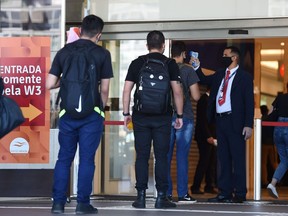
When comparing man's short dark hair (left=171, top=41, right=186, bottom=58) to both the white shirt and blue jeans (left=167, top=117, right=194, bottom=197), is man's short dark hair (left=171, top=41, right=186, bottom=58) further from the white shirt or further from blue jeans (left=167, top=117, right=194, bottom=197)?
blue jeans (left=167, top=117, right=194, bottom=197)

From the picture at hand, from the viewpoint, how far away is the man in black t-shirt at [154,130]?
8445 mm

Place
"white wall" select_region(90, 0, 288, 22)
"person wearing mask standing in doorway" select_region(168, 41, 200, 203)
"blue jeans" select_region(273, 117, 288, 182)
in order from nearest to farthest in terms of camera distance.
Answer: "person wearing mask standing in doorway" select_region(168, 41, 200, 203) → "white wall" select_region(90, 0, 288, 22) → "blue jeans" select_region(273, 117, 288, 182)

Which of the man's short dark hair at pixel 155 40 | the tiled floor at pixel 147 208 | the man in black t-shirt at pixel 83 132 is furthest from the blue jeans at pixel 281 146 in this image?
the man in black t-shirt at pixel 83 132

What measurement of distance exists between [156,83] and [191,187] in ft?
14.4

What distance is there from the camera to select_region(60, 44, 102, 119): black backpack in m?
7.50

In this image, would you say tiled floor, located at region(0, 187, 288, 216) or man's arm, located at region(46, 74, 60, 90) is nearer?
man's arm, located at region(46, 74, 60, 90)

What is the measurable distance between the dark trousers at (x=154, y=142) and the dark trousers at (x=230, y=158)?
1540 millimetres

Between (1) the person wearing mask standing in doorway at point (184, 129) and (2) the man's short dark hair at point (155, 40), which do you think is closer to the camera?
(2) the man's short dark hair at point (155, 40)

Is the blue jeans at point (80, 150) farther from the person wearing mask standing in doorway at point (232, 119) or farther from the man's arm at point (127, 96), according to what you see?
the person wearing mask standing in doorway at point (232, 119)

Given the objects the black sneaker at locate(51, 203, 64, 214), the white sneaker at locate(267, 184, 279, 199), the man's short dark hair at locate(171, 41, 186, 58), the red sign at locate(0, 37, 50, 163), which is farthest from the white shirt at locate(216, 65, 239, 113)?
the black sneaker at locate(51, 203, 64, 214)

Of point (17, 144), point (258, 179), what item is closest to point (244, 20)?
point (258, 179)

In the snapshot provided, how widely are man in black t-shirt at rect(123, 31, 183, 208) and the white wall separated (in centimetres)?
228

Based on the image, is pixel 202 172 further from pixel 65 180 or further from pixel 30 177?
pixel 65 180

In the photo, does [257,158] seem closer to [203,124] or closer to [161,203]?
[203,124]
